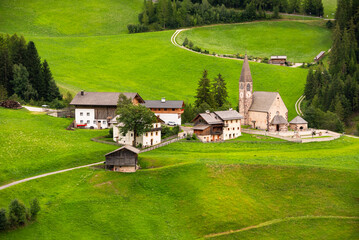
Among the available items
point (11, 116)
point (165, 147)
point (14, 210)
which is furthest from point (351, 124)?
point (14, 210)

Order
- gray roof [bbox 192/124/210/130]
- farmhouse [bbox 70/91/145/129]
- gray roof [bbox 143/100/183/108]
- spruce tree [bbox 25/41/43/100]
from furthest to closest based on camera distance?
spruce tree [bbox 25/41/43/100], gray roof [bbox 143/100/183/108], farmhouse [bbox 70/91/145/129], gray roof [bbox 192/124/210/130]

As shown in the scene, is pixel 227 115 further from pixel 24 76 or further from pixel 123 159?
pixel 24 76

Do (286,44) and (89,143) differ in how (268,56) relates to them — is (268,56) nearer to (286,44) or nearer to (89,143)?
(286,44)

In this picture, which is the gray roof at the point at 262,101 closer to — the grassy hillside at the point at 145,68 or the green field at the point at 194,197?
the grassy hillside at the point at 145,68

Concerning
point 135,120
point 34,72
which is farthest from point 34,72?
point 135,120

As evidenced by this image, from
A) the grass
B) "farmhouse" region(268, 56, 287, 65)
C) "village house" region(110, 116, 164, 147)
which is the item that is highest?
the grass

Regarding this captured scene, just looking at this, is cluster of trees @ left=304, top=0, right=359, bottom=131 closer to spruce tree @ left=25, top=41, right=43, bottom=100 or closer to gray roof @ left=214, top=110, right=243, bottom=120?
gray roof @ left=214, top=110, right=243, bottom=120

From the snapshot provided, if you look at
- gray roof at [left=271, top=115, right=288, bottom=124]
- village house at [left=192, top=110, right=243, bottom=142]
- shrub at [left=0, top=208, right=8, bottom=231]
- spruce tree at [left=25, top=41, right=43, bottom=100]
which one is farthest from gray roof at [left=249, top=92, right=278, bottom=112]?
shrub at [left=0, top=208, right=8, bottom=231]
